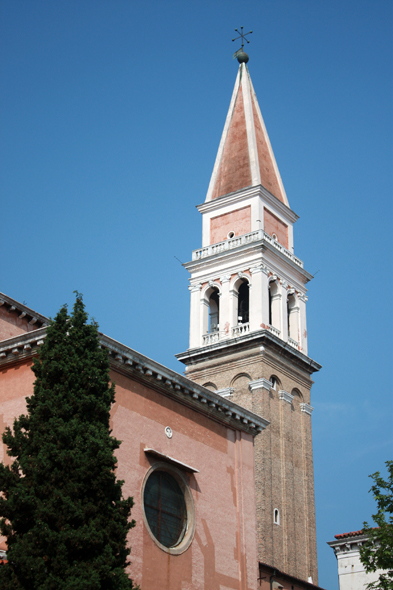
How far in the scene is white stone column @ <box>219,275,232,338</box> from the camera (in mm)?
36062

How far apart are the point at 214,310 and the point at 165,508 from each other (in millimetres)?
18879

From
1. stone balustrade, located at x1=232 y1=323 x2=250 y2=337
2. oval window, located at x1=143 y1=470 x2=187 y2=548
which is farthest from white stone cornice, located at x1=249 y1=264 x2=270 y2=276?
oval window, located at x1=143 y1=470 x2=187 y2=548

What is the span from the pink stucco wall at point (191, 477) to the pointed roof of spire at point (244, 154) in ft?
60.5

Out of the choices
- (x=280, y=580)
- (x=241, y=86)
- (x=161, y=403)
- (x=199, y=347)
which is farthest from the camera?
(x=241, y=86)

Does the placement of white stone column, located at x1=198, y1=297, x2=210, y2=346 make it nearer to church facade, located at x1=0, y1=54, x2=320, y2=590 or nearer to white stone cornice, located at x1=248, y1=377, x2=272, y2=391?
church facade, located at x1=0, y1=54, x2=320, y2=590

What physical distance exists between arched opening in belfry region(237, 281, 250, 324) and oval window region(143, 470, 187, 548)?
56.2 feet

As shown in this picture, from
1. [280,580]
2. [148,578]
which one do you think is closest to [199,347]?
[280,580]

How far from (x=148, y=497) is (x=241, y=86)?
94.0ft

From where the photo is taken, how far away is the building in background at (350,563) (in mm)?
30984

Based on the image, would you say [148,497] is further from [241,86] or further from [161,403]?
[241,86]

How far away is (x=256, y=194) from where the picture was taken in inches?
1500

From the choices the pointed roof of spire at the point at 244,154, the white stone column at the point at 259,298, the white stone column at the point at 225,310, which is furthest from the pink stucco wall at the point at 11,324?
the pointed roof of spire at the point at 244,154

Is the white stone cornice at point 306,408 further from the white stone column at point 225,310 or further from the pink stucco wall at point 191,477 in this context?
the pink stucco wall at point 191,477

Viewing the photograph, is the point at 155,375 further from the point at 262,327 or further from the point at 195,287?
the point at 195,287
